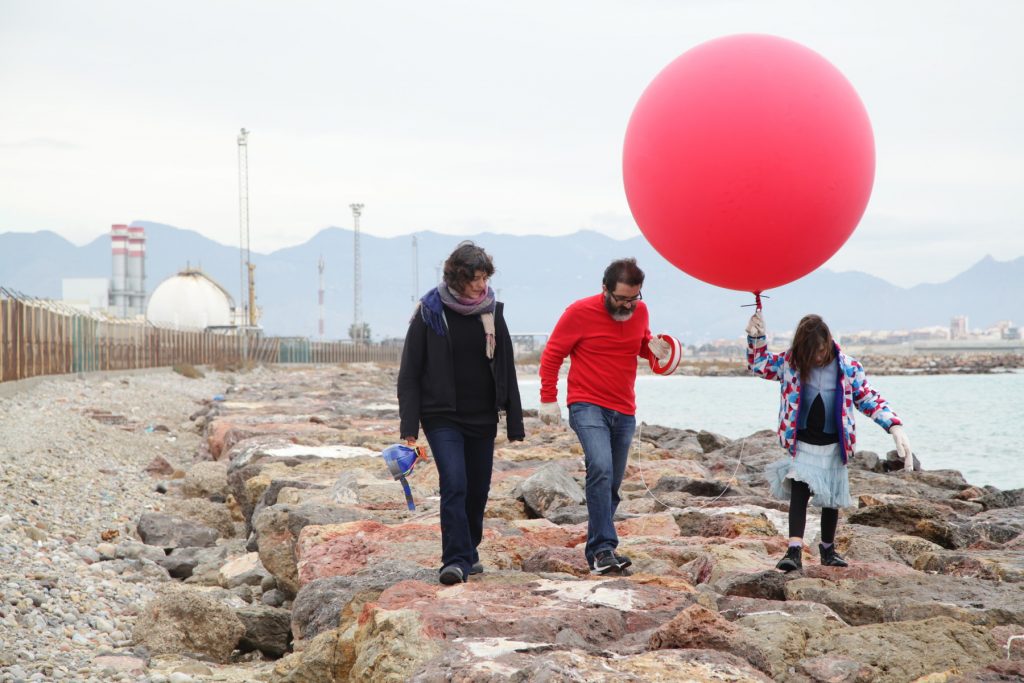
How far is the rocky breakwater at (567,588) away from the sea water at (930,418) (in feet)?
51.3

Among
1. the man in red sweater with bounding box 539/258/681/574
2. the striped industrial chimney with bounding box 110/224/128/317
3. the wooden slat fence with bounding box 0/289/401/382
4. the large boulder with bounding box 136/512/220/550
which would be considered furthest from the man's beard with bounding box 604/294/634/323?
the striped industrial chimney with bounding box 110/224/128/317

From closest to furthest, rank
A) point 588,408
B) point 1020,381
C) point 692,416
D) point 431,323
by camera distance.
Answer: point 431,323 → point 588,408 → point 692,416 → point 1020,381

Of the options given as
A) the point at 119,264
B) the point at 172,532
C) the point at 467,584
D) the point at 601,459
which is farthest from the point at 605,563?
the point at 119,264

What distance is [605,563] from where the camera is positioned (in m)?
5.72

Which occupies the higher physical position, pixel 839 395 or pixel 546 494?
pixel 839 395

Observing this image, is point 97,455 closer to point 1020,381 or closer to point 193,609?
point 193,609

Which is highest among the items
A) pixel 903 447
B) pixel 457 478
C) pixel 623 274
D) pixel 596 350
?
pixel 623 274

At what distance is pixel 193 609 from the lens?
6.09m

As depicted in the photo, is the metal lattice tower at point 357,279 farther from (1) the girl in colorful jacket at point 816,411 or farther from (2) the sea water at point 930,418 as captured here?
(1) the girl in colorful jacket at point 816,411

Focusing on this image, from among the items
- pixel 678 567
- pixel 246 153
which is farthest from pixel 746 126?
pixel 246 153

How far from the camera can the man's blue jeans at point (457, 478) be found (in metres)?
5.44

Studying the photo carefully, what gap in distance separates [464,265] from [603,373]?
110 centimetres

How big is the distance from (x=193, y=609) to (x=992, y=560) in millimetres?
4339

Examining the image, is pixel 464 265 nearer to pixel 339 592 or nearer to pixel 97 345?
pixel 339 592
